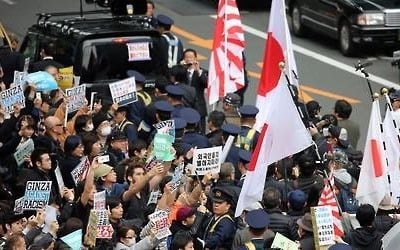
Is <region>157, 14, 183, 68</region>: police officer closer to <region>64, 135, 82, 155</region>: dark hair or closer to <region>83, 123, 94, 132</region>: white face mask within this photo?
<region>83, 123, 94, 132</region>: white face mask

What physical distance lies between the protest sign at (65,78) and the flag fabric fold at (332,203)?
16.9 ft

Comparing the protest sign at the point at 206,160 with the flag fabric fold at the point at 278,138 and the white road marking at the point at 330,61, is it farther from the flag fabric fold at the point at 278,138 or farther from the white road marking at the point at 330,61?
the white road marking at the point at 330,61

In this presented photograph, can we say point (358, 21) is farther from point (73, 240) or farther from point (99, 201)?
point (73, 240)

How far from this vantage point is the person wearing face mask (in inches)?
498

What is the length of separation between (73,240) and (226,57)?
6114 millimetres

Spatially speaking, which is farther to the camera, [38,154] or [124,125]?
[124,125]

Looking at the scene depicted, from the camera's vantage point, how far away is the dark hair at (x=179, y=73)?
1568cm

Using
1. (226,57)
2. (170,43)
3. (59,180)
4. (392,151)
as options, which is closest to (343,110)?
(226,57)

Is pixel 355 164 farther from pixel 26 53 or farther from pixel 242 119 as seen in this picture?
pixel 26 53

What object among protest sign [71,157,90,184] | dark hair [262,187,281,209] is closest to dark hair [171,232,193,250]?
dark hair [262,187,281,209]

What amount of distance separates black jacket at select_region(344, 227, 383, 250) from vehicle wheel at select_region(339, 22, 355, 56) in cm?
1143

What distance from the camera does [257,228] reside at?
10688 mm

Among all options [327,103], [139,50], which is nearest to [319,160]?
[139,50]

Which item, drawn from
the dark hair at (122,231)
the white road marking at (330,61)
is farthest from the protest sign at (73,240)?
the white road marking at (330,61)
